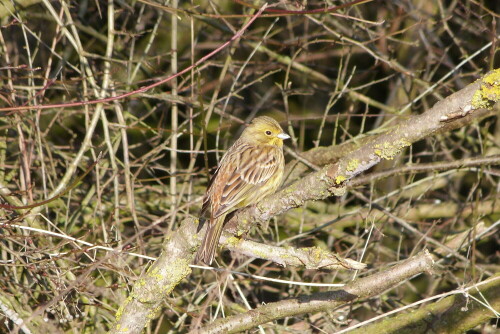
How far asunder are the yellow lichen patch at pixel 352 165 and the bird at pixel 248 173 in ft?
3.56

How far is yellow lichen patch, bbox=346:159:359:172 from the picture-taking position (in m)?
3.27

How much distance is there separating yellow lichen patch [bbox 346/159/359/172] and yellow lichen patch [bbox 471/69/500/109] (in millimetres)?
600

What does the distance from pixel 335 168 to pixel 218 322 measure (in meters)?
1.23

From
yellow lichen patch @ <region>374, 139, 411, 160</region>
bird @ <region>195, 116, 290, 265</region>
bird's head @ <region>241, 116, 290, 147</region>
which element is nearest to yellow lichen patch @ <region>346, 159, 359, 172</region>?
yellow lichen patch @ <region>374, 139, 411, 160</region>

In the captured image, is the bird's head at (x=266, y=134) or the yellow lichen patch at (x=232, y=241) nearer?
the yellow lichen patch at (x=232, y=241)

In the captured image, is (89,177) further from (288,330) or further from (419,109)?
(419,109)

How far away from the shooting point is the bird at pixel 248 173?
4.56 m

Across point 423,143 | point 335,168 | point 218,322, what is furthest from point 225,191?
point 423,143

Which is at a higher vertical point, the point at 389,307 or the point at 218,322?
the point at 218,322

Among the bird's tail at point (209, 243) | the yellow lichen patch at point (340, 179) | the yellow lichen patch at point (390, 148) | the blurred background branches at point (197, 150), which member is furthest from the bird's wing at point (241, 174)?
the yellow lichen patch at point (390, 148)

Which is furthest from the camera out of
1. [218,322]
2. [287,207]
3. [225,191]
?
[225,191]

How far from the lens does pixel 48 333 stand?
3.90 m

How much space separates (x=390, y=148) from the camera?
3164mm

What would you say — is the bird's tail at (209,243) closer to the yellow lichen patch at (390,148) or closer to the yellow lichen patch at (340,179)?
the yellow lichen patch at (340,179)
